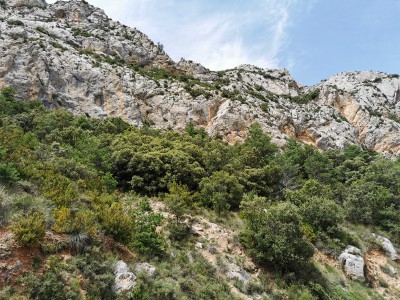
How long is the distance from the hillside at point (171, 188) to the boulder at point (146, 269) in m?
0.06

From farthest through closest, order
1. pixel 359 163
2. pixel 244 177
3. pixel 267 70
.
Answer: pixel 267 70 → pixel 359 163 → pixel 244 177

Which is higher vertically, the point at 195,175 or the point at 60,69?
the point at 60,69

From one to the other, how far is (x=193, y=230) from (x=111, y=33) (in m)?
56.4

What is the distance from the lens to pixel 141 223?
13.2m

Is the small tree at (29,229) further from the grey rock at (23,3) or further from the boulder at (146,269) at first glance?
the grey rock at (23,3)

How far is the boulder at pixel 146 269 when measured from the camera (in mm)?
10961

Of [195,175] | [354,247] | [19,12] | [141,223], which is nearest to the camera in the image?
[141,223]

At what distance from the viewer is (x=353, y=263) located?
719 inches

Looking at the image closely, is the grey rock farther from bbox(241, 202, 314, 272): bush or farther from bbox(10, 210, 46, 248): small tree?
bbox(241, 202, 314, 272): bush

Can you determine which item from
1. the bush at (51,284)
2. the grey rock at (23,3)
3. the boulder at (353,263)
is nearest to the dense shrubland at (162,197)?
the bush at (51,284)

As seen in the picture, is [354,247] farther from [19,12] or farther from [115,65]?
[19,12]

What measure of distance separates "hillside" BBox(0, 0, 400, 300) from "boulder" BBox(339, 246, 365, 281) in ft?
0.25

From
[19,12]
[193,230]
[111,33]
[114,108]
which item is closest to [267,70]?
[111,33]

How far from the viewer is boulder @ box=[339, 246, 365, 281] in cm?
1789
